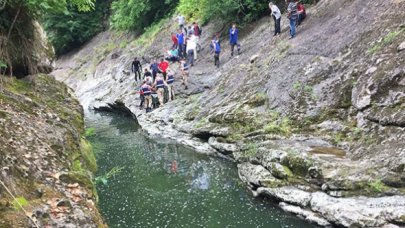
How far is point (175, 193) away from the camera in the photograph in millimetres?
14625

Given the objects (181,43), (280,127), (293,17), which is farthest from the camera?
(181,43)

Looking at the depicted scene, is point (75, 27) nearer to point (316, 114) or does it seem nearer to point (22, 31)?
point (22, 31)

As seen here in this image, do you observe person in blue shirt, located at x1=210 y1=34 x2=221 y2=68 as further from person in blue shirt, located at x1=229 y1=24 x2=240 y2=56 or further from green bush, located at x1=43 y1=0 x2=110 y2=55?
green bush, located at x1=43 y1=0 x2=110 y2=55

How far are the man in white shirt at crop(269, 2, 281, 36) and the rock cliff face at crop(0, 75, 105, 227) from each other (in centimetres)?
1528

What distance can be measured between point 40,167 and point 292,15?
17.4 metres

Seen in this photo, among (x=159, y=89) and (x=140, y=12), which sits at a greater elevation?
(x=140, y=12)

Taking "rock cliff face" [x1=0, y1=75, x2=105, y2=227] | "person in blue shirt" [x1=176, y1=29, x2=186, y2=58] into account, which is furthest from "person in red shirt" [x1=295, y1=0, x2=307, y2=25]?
"rock cliff face" [x1=0, y1=75, x2=105, y2=227]

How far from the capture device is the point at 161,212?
515 inches

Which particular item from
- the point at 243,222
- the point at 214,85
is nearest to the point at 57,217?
the point at 243,222

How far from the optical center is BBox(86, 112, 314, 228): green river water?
12.3 metres

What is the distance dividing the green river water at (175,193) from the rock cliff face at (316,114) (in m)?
0.58

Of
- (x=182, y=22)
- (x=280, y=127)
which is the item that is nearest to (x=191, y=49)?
(x=182, y=22)

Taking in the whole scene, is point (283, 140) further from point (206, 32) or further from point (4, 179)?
point (206, 32)

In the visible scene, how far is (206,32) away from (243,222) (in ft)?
72.9
